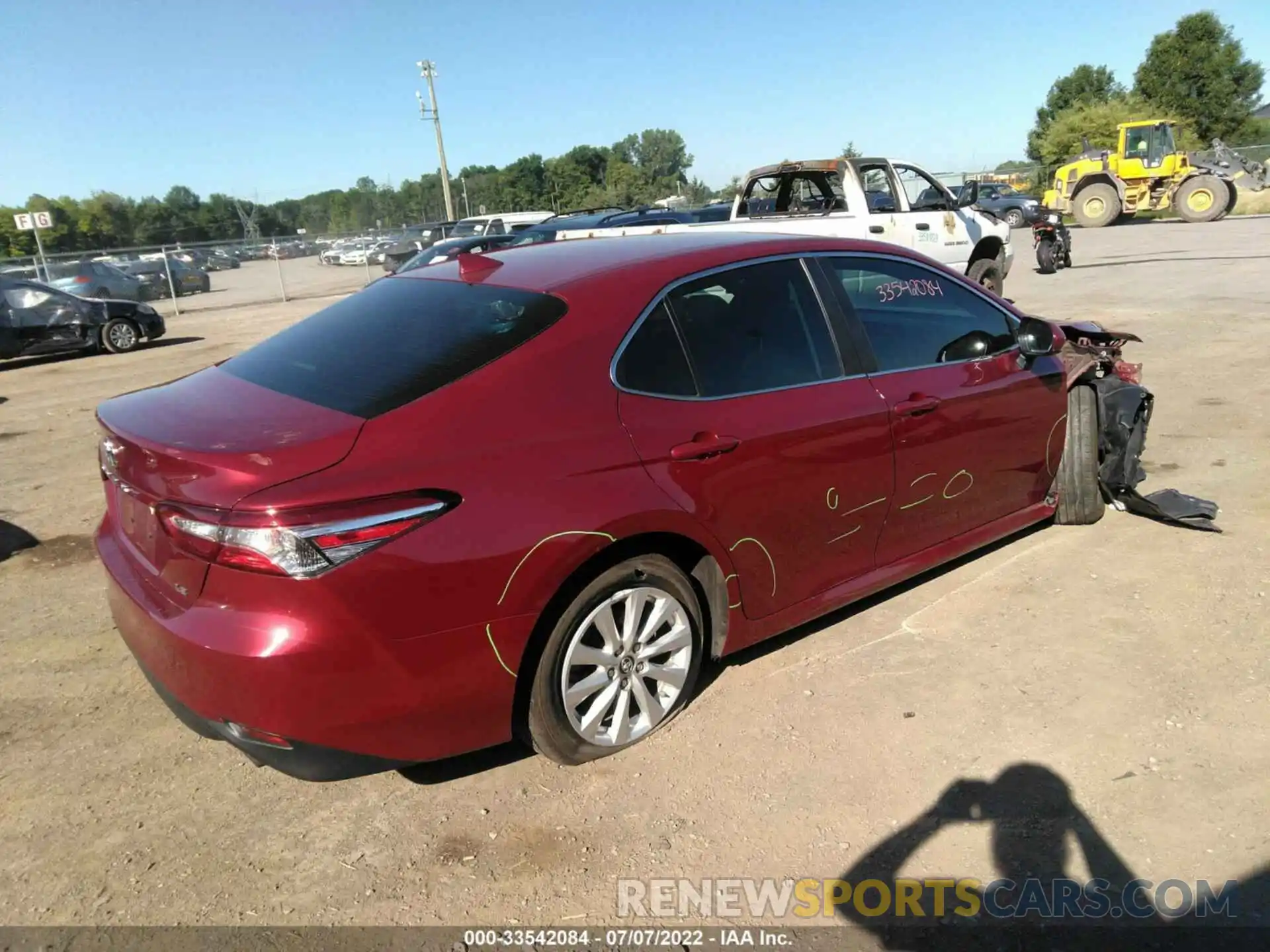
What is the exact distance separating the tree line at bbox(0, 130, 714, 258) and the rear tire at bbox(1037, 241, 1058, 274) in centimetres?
2574

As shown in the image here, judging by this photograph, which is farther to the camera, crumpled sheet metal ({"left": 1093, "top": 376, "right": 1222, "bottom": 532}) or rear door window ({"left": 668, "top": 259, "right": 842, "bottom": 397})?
crumpled sheet metal ({"left": 1093, "top": 376, "right": 1222, "bottom": 532})

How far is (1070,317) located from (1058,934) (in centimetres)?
1081

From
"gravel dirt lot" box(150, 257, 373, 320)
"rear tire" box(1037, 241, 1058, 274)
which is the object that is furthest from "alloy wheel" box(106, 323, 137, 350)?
"rear tire" box(1037, 241, 1058, 274)

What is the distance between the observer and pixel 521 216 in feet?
91.1

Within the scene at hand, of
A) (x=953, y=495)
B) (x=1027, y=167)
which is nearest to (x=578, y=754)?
(x=953, y=495)

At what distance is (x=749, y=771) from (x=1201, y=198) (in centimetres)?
3151

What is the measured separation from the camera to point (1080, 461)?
4660mm

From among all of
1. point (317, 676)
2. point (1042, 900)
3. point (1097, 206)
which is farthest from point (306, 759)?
point (1097, 206)

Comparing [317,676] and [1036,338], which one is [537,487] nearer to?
[317,676]

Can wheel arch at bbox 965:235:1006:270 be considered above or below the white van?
below

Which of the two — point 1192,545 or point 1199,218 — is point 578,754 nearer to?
point 1192,545

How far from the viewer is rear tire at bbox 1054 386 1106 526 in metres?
4.61

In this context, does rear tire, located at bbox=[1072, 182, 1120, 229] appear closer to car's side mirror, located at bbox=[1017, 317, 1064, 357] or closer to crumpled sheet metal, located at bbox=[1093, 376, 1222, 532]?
crumpled sheet metal, located at bbox=[1093, 376, 1222, 532]

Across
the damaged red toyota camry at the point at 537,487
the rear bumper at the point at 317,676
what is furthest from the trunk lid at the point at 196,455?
the rear bumper at the point at 317,676
